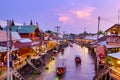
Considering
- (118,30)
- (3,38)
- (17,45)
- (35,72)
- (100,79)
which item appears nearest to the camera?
(100,79)

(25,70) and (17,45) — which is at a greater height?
(17,45)

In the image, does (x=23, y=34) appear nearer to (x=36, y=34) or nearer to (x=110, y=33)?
(x=36, y=34)

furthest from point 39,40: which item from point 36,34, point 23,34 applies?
point 23,34

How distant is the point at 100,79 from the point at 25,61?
63.7 feet

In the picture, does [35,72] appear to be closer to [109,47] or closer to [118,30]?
[109,47]

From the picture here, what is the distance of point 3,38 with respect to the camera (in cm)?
4869

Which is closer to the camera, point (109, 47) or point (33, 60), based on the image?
point (109, 47)

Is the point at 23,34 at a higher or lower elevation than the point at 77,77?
higher

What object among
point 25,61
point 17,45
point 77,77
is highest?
point 17,45

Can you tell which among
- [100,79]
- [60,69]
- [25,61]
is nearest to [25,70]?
[25,61]

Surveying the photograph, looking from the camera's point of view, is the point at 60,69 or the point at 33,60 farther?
the point at 33,60

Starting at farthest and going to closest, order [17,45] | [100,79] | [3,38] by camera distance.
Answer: [17,45]
[3,38]
[100,79]

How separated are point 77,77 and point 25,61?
1222cm

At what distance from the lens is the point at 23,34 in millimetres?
82375
